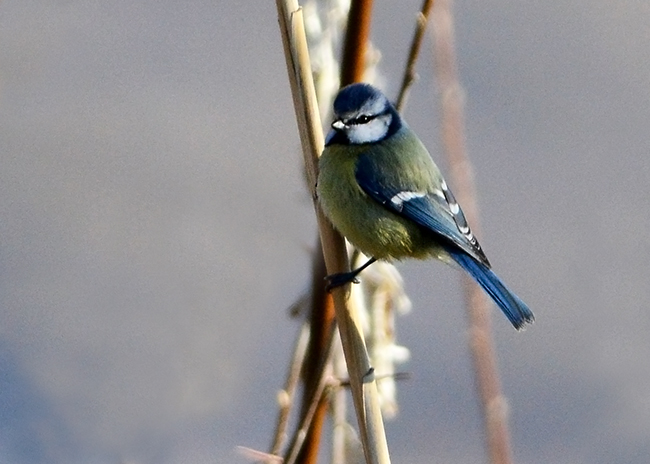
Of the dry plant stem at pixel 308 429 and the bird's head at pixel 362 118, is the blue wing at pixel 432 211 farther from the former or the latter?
the dry plant stem at pixel 308 429

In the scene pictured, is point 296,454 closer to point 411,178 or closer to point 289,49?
point 289,49

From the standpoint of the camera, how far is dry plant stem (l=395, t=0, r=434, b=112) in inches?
35.2

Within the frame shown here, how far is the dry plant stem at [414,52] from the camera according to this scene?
0.89 meters

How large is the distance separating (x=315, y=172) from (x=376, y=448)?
1.25 feet

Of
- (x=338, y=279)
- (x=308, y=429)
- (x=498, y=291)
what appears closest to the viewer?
(x=308, y=429)

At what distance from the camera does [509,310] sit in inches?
50.7

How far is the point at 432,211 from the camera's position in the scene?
143 centimetres

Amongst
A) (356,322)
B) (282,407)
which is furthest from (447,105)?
(282,407)

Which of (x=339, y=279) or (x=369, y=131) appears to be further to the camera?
(x=369, y=131)

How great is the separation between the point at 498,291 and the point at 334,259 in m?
0.38

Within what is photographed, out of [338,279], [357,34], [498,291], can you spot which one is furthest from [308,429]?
[498,291]

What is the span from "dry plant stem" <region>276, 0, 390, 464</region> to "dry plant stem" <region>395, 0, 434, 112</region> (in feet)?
0.34

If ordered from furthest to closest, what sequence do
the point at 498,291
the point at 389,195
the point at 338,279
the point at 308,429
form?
1. the point at 389,195
2. the point at 498,291
3. the point at 338,279
4. the point at 308,429

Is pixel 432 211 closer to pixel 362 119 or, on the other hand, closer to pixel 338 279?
pixel 362 119
